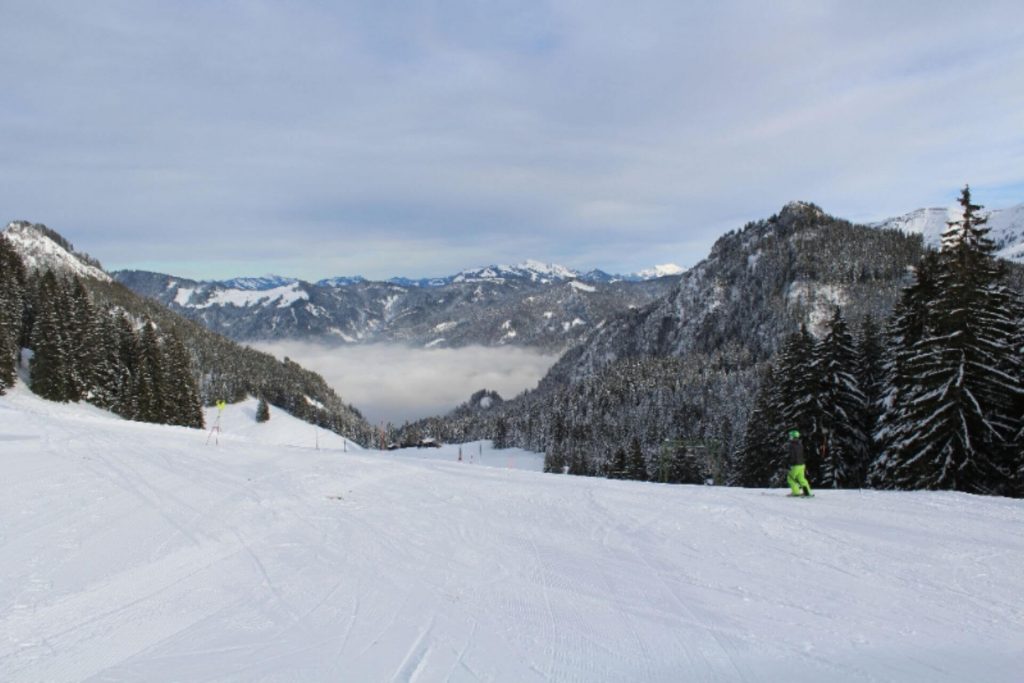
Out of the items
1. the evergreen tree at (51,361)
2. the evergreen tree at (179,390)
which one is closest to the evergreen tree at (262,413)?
the evergreen tree at (179,390)

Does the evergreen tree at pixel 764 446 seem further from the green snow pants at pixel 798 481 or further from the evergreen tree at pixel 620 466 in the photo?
the green snow pants at pixel 798 481

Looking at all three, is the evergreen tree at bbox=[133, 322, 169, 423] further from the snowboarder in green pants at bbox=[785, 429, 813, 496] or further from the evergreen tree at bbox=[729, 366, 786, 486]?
the snowboarder in green pants at bbox=[785, 429, 813, 496]

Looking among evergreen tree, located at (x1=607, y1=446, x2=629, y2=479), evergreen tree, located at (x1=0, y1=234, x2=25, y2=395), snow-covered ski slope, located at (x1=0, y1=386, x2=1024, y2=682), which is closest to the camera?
snow-covered ski slope, located at (x1=0, y1=386, x2=1024, y2=682)

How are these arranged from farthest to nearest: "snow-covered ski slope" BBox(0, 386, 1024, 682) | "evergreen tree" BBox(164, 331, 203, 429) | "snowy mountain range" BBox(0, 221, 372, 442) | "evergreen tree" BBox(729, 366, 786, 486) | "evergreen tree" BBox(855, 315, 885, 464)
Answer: "snowy mountain range" BBox(0, 221, 372, 442) → "evergreen tree" BBox(164, 331, 203, 429) → "evergreen tree" BBox(729, 366, 786, 486) → "evergreen tree" BBox(855, 315, 885, 464) → "snow-covered ski slope" BBox(0, 386, 1024, 682)

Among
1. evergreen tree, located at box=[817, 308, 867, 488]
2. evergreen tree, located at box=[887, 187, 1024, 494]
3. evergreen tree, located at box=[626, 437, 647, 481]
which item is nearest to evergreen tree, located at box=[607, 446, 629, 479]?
evergreen tree, located at box=[626, 437, 647, 481]

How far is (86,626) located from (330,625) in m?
2.71

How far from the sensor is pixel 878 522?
1156cm

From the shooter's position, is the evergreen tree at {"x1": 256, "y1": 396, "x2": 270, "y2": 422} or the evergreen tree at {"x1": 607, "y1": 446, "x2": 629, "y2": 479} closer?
the evergreen tree at {"x1": 607, "y1": 446, "x2": 629, "y2": 479}

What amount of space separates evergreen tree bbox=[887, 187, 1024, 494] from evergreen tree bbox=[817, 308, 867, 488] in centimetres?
512

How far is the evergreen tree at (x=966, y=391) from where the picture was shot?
2156 cm

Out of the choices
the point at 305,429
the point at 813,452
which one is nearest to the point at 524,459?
the point at 305,429

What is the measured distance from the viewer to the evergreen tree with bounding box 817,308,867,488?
28500 millimetres

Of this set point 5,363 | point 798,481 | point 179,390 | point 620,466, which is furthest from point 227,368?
point 798,481

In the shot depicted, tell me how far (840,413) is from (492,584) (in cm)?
2668
